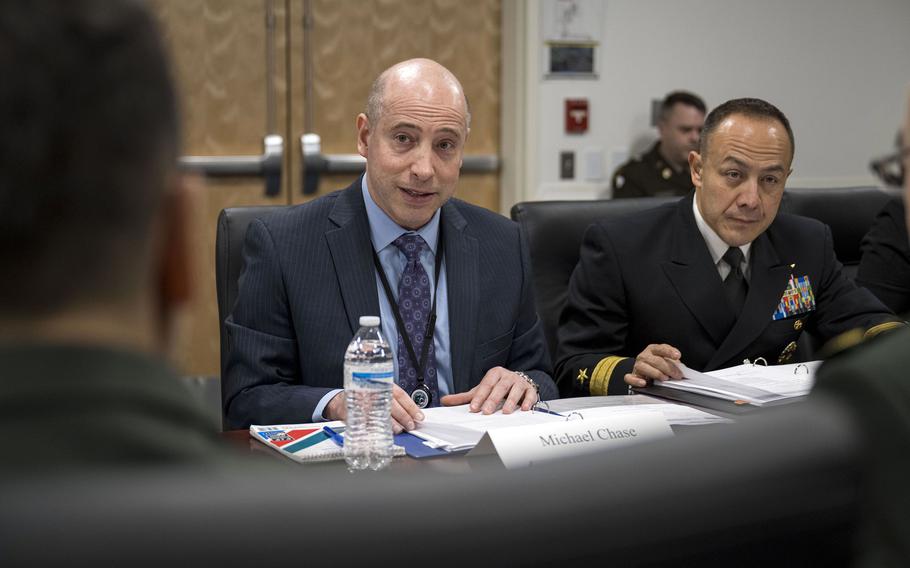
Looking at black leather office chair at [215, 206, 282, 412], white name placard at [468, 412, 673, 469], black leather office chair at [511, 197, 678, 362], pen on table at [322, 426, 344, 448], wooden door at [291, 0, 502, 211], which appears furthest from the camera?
wooden door at [291, 0, 502, 211]

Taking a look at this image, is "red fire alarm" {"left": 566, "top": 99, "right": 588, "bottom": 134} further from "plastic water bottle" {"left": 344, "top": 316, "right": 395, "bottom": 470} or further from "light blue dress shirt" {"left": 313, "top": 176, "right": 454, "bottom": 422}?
"plastic water bottle" {"left": 344, "top": 316, "right": 395, "bottom": 470}

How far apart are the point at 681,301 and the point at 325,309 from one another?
881mm

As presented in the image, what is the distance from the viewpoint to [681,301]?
255cm

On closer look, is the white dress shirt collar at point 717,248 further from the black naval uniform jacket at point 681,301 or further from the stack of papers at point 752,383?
the stack of papers at point 752,383

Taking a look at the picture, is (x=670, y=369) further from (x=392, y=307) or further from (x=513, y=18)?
(x=513, y=18)

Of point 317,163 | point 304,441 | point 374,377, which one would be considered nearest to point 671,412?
point 374,377

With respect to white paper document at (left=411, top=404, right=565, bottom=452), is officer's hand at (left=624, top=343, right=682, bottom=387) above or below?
above

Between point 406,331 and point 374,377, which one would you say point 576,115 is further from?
point 374,377

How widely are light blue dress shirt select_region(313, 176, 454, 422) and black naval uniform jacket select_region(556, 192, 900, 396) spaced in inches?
14.2

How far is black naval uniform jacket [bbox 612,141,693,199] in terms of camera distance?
5062 mm

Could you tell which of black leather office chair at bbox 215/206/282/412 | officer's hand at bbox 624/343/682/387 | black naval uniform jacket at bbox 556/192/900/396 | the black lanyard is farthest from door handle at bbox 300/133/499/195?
officer's hand at bbox 624/343/682/387

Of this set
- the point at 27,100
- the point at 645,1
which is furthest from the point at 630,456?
the point at 645,1

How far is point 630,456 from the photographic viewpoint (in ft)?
1.15

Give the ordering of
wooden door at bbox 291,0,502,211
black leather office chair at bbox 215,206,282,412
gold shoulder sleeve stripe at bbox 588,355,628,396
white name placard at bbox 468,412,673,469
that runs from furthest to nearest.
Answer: wooden door at bbox 291,0,502,211
black leather office chair at bbox 215,206,282,412
gold shoulder sleeve stripe at bbox 588,355,628,396
white name placard at bbox 468,412,673,469
